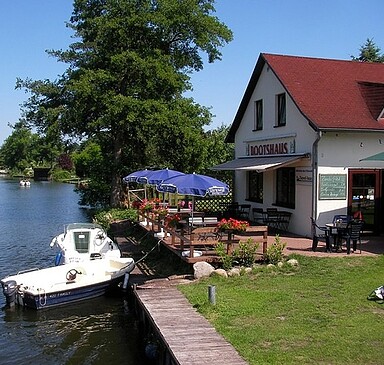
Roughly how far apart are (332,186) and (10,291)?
420 inches

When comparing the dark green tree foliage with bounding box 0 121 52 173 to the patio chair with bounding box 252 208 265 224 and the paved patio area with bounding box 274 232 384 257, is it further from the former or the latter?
the paved patio area with bounding box 274 232 384 257

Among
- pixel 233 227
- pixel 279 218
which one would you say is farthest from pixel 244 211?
pixel 233 227

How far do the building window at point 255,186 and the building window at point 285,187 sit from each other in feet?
6.09

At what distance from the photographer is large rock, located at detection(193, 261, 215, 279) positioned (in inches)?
506

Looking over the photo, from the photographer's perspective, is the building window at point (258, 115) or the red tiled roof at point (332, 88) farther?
the building window at point (258, 115)

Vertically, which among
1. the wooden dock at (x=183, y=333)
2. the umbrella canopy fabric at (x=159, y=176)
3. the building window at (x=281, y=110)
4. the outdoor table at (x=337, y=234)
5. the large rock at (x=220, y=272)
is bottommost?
the wooden dock at (x=183, y=333)

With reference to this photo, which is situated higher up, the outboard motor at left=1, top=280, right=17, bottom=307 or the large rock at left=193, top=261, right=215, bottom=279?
the large rock at left=193, top=261, right=215, bottom=279

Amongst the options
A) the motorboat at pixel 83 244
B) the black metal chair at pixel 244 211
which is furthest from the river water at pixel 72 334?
the black metal chair at pixel 244 211

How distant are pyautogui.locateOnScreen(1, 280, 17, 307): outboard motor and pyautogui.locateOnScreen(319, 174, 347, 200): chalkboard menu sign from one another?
33.0 ft

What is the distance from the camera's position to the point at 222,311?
1005cm

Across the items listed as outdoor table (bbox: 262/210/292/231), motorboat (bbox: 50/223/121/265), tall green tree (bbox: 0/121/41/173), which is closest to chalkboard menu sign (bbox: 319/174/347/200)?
outdoor table (bbox: 262/210/292/231)

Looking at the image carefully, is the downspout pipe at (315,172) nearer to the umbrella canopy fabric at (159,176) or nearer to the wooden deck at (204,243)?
the wooden deck at (204,243)

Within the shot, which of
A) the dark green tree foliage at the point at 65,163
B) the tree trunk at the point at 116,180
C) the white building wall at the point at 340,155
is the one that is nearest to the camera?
the white building wall at the point at 340,155

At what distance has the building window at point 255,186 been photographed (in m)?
22.5
